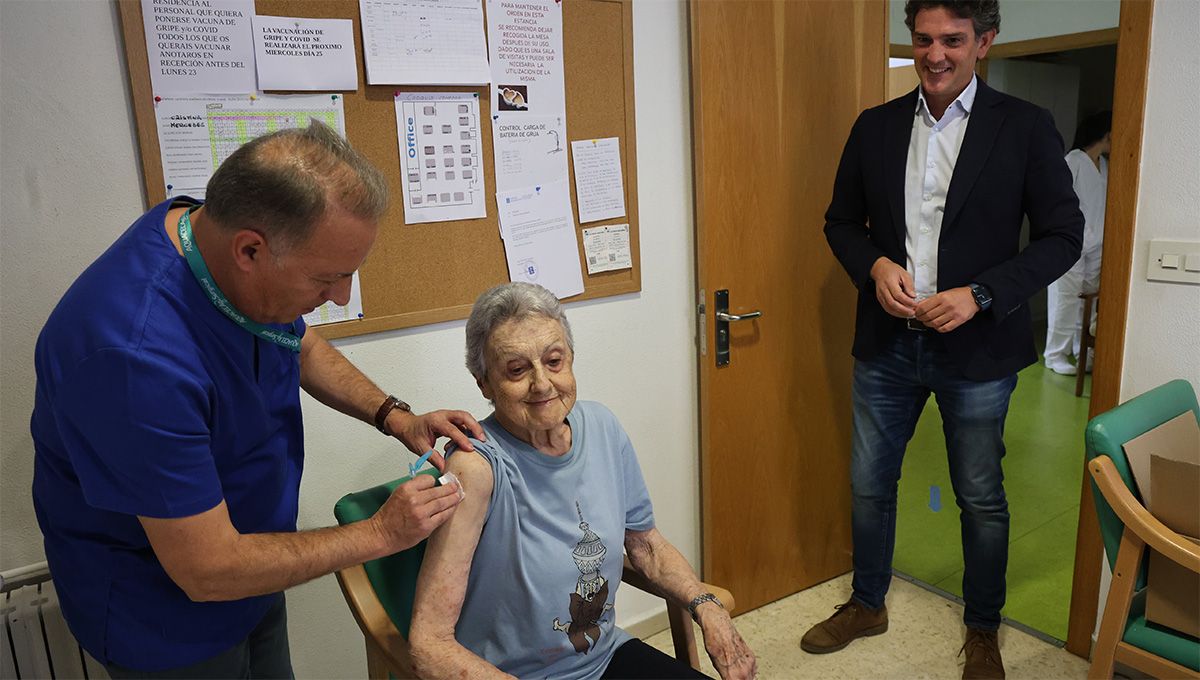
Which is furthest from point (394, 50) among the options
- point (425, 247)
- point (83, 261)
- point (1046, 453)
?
point (1046, 453)

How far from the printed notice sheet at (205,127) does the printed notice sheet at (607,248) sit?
85 cm

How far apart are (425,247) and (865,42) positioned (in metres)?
1.67

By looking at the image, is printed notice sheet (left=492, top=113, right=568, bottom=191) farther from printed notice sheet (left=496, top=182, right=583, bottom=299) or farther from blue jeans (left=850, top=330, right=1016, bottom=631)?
blue jeans (left=850, top=330, right=1016, bottom=631)

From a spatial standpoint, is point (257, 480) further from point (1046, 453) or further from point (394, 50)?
point (1046, 453)

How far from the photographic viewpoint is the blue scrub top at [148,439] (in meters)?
1.06

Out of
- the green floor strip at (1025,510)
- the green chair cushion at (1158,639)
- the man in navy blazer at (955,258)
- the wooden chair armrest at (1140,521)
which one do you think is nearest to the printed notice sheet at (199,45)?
the man in navy blazer at (955,258)

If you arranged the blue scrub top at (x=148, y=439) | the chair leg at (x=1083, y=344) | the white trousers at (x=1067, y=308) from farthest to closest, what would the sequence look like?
the white trousers at (x=1067, y=308) → the chair leg at (x=1083, y=344) → the blue scrub top at (x=148, y=439)

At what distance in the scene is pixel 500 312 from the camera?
1549mm

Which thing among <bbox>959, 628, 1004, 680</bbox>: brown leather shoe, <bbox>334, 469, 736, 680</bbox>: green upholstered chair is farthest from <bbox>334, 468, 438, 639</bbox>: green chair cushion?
<bbox>959, 628, 1004, 680</bbox>: brown leather shoe

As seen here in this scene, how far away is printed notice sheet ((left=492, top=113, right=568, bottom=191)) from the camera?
2105 millimetres

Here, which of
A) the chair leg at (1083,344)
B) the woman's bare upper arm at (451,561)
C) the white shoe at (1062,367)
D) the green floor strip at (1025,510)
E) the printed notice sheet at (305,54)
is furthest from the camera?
the white shoe at (1062,367)

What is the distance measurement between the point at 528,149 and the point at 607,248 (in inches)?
14.7

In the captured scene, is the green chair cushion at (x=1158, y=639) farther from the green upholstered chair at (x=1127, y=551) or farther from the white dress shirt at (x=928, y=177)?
the white dress shirt at (x=928, y=177)

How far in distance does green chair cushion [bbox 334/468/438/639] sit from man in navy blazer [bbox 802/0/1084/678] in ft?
4.63
